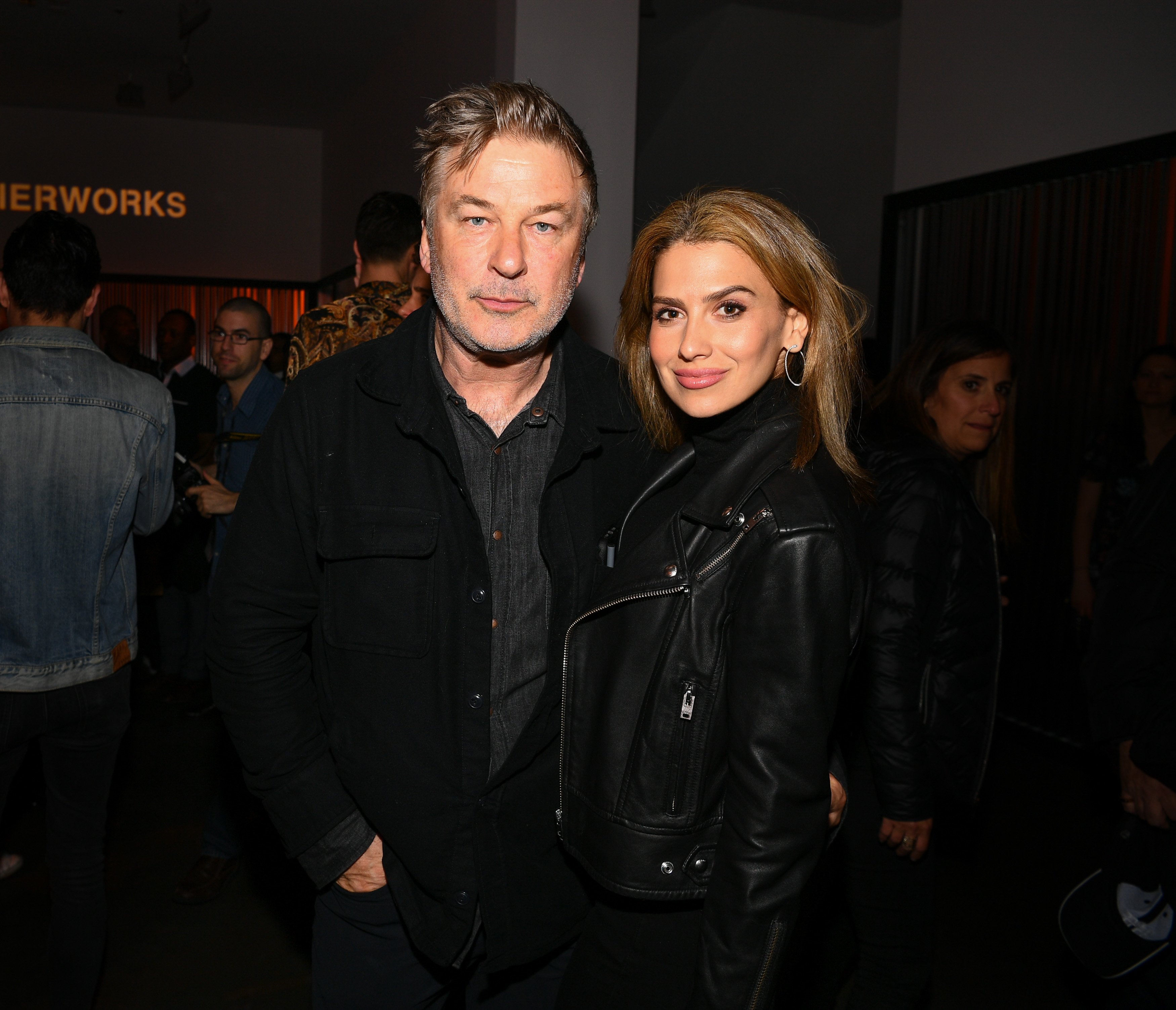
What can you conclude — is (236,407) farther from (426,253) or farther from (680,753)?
(680,753)

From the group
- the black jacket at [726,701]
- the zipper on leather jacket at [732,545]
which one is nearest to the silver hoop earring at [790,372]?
the black jacket at [726,701]

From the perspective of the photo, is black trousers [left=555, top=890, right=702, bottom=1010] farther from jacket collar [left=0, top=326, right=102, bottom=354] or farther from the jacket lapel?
jacket collar [left=0, top=326, right=102, bottom=354]

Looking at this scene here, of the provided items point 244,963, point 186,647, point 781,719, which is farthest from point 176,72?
point 781,719

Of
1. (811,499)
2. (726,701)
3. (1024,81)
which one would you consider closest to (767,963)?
(726,701)

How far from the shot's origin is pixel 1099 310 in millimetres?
4434

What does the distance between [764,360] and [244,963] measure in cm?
255

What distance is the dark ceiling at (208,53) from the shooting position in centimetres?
643

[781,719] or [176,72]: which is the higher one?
[176,72]

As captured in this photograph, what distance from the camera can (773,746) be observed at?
128cm

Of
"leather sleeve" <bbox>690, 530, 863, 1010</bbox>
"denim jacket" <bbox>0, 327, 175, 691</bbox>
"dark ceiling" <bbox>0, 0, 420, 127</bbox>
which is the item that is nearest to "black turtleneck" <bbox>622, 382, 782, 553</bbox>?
"leather sleeve" <bbox>690, 530, 863, 1010</bbox>

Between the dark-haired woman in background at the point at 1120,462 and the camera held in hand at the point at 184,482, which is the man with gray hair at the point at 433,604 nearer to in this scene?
the camera held in hand at the point at 184,482

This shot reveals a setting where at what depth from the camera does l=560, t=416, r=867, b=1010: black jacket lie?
1280 millimetres

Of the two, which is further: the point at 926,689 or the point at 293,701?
the point at 926,689

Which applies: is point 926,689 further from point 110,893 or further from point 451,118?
point 110,893
